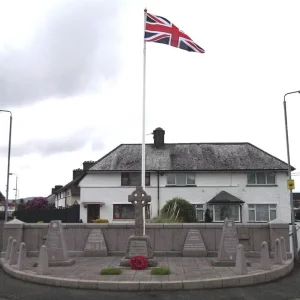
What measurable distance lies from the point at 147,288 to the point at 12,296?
3307 millimetres

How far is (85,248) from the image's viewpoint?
14680mm

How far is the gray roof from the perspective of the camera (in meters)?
35.3

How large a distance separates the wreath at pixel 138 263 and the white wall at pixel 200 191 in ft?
74.6

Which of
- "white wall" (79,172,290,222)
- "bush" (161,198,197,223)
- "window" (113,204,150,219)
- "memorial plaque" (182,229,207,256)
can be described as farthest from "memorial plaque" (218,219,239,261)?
"window" (113,204,150,219)

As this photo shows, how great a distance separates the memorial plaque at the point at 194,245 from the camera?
14359 millimetres

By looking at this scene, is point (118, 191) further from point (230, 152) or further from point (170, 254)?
point (170, 254)

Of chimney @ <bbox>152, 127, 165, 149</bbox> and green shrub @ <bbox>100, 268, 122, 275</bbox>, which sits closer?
green shrub @ <bbox>100, 268, 122, 275</bbox>

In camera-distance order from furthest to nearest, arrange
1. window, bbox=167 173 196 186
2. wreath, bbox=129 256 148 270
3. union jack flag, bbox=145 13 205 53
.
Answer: window, bbox=167 173 196 186 → union jack flag, bbox=145 13 205 53 → wreath, bbox=129 256 148 270

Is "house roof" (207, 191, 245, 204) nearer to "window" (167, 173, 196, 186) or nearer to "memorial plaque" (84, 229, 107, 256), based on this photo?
"window" (167, 173, 196, 186)

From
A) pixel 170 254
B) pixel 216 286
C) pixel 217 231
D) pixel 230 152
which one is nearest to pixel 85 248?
pixel 170 254

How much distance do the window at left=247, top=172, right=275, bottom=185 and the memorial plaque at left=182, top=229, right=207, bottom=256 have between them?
21933mm

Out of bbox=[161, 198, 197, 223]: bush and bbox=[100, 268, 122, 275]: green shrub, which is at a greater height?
bbox=[161, 198, 197, 223]: bush

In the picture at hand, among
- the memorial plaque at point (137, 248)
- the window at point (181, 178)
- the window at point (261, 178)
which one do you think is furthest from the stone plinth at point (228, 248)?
the window at point (261, 178)

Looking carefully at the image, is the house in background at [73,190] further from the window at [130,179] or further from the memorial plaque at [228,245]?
the memorial plaque at [228,245]
